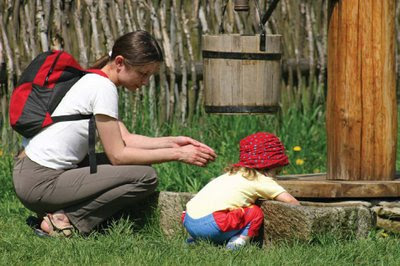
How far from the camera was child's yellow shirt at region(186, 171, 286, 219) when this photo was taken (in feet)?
16.1

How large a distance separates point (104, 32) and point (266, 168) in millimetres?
2704

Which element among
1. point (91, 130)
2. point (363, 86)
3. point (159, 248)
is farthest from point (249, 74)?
point (159, 248)

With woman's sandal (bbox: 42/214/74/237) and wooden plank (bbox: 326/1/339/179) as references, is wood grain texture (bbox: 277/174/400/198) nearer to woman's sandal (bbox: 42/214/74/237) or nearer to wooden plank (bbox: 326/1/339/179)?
wooden plank (bbox: 326/1/339/179)

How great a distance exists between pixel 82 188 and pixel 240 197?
34.5 inches

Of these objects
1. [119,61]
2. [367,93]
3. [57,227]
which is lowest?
[57,227]

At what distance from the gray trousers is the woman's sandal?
0.14ft

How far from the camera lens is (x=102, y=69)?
5359mm

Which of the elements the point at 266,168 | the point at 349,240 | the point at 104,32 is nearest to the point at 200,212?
the point at 266,168

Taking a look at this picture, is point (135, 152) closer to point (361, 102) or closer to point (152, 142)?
point (152, 142)

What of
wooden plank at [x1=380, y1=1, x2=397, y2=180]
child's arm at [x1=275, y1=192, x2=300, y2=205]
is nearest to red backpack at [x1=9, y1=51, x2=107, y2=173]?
child's arm at [x1=275, y1=192, x2=300, y2=205]

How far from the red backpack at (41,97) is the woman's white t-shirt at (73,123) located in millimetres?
30

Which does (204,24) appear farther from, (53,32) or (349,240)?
(349,240)

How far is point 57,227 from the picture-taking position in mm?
5219

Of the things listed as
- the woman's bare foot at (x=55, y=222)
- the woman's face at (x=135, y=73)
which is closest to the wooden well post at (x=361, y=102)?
the woman's face at (x=135, y=73)
